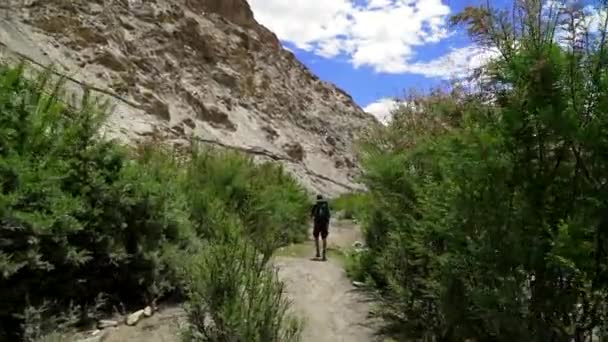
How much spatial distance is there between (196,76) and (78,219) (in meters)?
33.3

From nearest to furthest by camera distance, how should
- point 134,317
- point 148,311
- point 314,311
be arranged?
point 134,317
point 148,311
point 314,311

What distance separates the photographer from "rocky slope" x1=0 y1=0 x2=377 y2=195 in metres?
29.1

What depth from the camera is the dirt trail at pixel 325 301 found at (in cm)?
822

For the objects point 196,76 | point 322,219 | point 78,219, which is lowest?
point 78,219

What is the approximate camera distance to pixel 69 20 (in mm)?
31172

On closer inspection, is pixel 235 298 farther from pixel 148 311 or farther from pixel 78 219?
pixel 78 219

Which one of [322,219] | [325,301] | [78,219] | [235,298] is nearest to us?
[235,298]

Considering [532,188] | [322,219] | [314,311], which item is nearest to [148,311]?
[314,311]

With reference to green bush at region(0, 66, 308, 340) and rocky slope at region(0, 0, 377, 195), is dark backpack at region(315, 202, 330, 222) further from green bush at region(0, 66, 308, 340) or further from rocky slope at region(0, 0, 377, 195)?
rocky slope at region(0, 0, 377, 195)

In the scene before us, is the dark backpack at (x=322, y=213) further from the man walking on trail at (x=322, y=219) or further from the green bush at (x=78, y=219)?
the green bush at (x=78, y=219)

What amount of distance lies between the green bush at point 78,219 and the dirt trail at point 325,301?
5.34ft

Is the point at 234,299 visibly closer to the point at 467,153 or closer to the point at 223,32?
the point at 467,153

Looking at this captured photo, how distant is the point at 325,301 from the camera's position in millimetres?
10141

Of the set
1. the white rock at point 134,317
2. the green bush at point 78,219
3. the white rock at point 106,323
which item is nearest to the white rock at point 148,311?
the white rock at point 134,317
